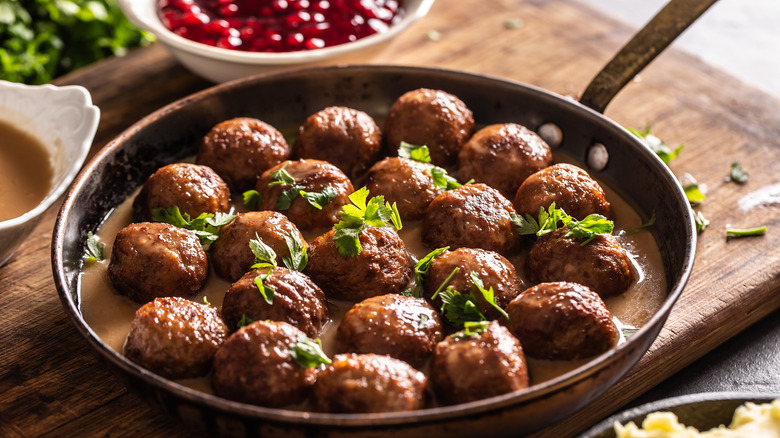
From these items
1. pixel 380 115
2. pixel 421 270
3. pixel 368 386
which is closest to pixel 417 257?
pixel 421 270

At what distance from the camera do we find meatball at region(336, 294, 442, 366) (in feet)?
9.47

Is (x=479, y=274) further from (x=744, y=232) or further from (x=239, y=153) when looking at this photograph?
(x=744, y=232)

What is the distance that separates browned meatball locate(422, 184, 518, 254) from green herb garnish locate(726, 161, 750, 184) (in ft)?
5.01

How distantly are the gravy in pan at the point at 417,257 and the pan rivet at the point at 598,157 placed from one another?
31 cm

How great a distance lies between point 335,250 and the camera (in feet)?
10.6

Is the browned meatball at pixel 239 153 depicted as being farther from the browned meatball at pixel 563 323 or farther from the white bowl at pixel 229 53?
the browned meatball at pixel 563 323

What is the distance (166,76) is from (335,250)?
8.58ft

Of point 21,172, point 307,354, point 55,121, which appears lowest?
point 21,172

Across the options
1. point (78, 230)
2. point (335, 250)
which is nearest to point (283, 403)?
point (335, 250)

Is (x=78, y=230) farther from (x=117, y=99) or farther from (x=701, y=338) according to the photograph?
(x=701, y=338)

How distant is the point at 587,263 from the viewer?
3.21 metres

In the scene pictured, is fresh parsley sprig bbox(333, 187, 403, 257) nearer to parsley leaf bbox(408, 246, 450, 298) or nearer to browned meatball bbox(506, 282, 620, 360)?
parsley leaf bbox(408, 246, 450, 298)

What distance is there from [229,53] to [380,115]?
3.02 feet

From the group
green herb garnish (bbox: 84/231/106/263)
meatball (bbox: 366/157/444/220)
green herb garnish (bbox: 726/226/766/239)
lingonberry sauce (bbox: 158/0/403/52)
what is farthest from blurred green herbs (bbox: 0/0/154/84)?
green herb garnish (bbox: 726/226/766/239)
